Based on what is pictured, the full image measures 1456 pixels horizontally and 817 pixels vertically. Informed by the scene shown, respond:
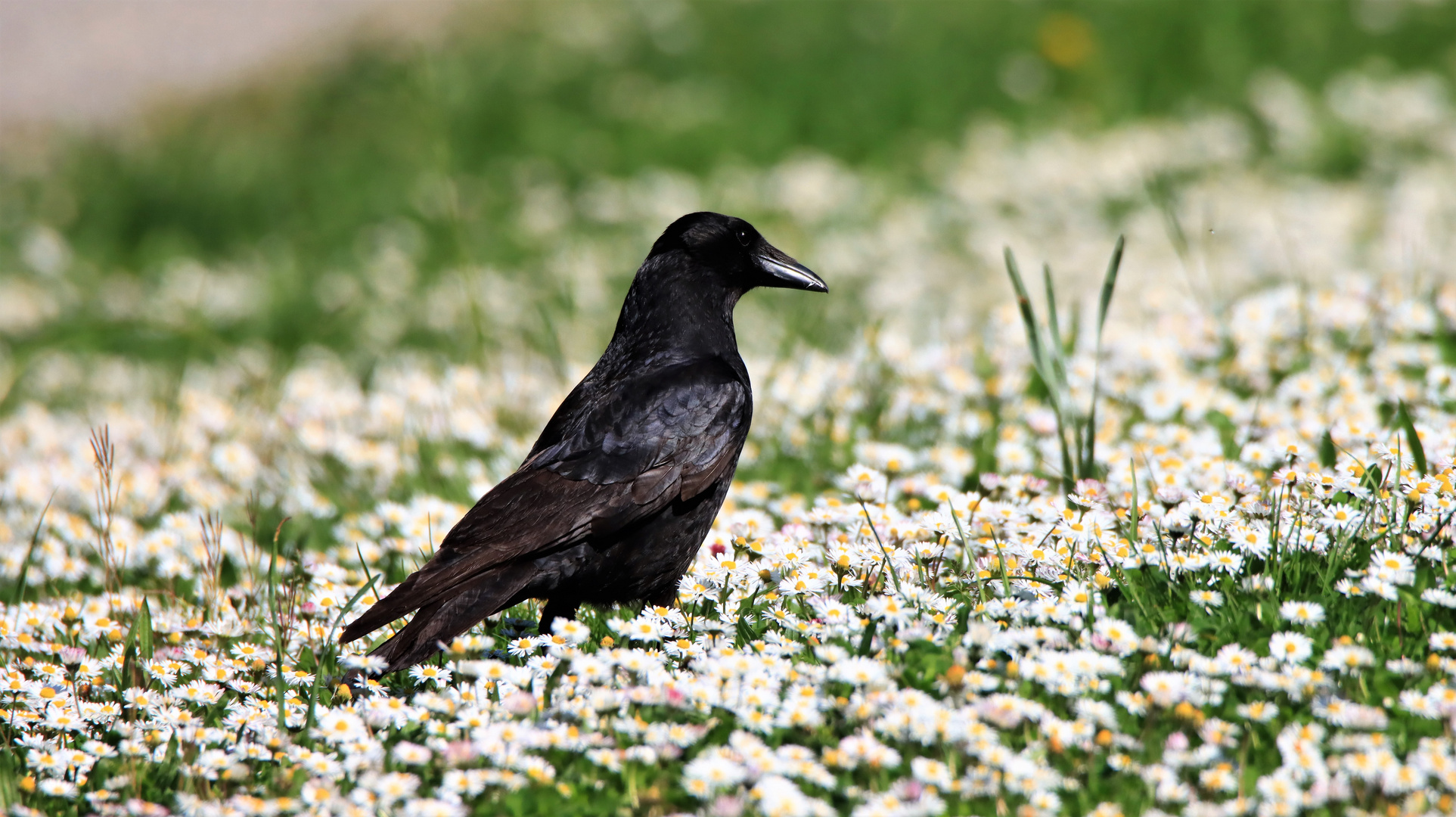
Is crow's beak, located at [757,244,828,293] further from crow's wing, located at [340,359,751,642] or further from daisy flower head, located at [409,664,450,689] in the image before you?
daisy flower head, located at [409,664,450,689]

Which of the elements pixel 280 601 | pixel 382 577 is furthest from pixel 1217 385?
pixel 280 601

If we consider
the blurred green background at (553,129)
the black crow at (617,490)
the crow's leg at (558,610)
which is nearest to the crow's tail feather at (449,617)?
the black crow at (617,490)

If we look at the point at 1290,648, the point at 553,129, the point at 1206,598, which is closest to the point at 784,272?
the point at 1206,598

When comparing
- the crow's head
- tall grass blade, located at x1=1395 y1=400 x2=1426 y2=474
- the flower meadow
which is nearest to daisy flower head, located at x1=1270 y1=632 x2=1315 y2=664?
the flower meadow

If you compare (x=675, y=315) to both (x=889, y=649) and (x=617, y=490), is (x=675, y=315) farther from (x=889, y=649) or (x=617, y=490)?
(x=889, y=649)

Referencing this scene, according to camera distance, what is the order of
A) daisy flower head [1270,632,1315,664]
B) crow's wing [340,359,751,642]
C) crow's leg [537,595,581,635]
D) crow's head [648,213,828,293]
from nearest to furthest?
daisy flower head [1270,632,1315,664]
crow's wing [340,359,751,642]
crow's leg [537,595,581,635]
crow's head [648,213,828,293]

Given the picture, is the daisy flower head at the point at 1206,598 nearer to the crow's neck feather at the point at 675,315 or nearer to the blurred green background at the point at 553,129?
the crow's neck feather at the point at 675,315

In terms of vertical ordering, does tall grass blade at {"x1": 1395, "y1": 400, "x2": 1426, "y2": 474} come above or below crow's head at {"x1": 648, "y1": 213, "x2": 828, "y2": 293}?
below

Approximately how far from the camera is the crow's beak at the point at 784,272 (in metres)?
4.41

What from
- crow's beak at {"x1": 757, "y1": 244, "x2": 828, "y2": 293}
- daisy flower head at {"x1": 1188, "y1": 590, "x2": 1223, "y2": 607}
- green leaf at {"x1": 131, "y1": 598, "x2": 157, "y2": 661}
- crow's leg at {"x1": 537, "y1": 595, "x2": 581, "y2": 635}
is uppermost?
crow's beak at {"x1": 757, "y1": 244, "x2": 828, "y2": 293}

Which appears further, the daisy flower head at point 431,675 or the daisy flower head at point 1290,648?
the daisy flower head at point 431,675

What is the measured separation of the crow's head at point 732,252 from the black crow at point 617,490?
0.04 m

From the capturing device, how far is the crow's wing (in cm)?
335

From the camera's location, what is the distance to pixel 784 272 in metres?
4.43
